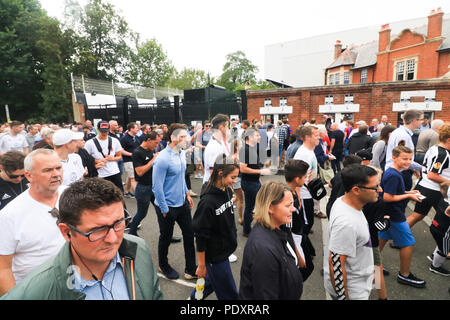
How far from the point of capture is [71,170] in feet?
12.0

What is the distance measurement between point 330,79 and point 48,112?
132 feet

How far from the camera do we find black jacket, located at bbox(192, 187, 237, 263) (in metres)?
2.60

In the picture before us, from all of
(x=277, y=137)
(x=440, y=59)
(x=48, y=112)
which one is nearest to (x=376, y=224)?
(x=277, y=137)

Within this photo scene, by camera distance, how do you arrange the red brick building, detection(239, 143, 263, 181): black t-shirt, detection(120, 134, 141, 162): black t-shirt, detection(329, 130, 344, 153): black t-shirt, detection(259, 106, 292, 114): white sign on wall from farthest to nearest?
1. detection(259, 106, 292, 114): white sign on wall
2. the red brick building
3. detection(329, 130, 344, 153): black t-shirt
4. detection(120, 134, 141, 162): black t-shirt
5. detection(239, 143, 263, 181): black t-shirt

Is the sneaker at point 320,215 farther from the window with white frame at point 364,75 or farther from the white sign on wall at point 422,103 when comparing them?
the window with white frame at point 364,75

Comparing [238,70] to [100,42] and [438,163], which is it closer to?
[100,42]

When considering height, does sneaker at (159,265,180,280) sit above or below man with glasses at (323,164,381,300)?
below

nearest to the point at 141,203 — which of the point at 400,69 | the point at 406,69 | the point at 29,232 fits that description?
the point at 29,232

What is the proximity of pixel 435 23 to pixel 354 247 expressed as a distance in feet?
113

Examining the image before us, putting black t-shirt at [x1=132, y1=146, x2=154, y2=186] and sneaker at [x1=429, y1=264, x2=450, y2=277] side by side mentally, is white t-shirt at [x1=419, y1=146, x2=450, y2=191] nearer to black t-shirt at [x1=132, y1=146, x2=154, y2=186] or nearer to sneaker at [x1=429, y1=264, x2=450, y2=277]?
sneaker at [x1=429, y1=264, x2=450, y2=277]

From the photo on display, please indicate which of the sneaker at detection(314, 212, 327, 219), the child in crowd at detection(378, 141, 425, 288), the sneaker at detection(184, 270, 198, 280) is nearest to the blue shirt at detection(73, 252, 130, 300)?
the sneaker at detection(184, 270, 198, 280)

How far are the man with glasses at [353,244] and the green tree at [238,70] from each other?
6345 centimetres

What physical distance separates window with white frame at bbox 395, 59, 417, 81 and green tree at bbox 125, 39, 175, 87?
35.5m

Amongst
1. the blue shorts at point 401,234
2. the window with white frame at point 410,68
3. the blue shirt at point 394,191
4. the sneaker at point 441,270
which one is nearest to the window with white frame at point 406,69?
the window with white frame at point 410,68
